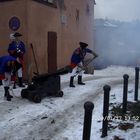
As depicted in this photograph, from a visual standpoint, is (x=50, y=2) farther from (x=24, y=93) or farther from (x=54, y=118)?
(x=54, y=118)

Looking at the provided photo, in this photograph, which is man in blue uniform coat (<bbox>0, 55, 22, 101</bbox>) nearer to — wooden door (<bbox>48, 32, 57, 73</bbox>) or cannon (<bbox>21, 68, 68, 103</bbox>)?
cannon (<bbox>21, 68, 68, 103</bbox>)

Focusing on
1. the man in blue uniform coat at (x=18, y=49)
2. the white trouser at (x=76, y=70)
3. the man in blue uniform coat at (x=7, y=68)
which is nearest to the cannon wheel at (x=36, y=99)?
the man in blue uniform coat at (x=7, y=68)

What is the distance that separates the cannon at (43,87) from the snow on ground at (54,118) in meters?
0.16

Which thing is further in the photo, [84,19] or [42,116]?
[84,19]

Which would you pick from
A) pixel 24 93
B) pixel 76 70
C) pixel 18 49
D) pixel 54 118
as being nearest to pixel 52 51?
pixel 76 70

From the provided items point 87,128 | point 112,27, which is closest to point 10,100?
point 87,128

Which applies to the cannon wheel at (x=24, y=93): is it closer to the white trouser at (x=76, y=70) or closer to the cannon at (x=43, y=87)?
the cannon at (x=43, y=87)

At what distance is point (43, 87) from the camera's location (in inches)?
377

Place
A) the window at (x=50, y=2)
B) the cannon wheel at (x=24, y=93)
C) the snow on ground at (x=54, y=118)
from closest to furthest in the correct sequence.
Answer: the snow on ground at (x=54, y=118) < the cannon wheel at (x=24, y=93) < the window at (x=50, y=2)

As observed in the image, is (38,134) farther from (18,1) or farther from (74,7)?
(74,7)

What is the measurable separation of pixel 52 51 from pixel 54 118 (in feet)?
22.0

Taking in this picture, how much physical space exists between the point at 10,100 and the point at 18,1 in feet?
14.3

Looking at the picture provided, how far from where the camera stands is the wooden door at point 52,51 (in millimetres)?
14055

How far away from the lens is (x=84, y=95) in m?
10.4
